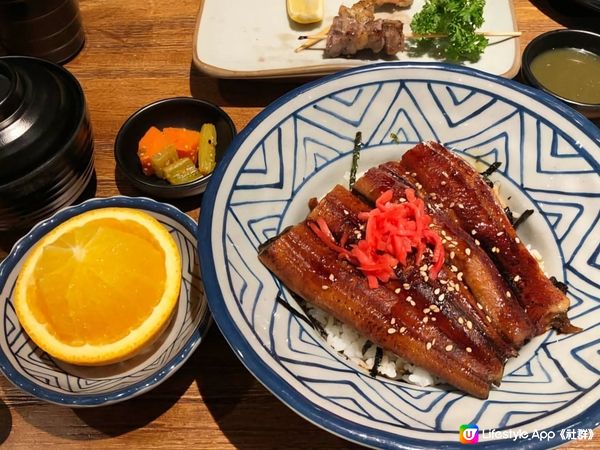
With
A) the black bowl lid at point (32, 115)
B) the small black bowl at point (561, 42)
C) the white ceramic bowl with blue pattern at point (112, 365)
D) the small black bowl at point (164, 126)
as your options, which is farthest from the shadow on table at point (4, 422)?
the small black bowl at point (561, 42)

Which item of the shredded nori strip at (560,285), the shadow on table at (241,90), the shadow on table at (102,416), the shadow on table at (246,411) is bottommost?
the shadow on table at (102,416)

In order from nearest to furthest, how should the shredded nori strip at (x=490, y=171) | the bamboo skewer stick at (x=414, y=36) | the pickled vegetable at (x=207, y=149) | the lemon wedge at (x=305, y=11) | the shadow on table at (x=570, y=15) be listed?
the shredded nori strip at (x=490, y=171) → the pickled vegetable at (x=207, y=149) → the bamboo skewer stick at (x=414, y=36) → the lemon wedge at (x=305, y=11) → the shadow on table at (x=570, y=15)

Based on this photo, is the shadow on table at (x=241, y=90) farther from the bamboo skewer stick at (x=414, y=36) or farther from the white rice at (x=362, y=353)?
the white rice at (x=362, y=353)

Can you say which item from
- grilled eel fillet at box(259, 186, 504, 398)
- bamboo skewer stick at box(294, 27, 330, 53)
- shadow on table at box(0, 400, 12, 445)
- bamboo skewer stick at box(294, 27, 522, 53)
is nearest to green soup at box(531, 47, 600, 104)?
bamboo skewer stick at box(294, 27, 522, 53)

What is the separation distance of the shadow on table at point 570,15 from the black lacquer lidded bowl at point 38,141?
286cm

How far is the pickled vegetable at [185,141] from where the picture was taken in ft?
8.08

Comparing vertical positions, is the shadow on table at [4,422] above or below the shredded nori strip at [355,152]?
below

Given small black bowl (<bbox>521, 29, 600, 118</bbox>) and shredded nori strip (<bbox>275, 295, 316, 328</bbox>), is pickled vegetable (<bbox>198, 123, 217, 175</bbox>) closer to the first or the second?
shredded nori strip (<bbox>275, 295, 316, 328</bbox>)

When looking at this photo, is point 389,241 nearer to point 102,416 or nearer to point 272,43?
point 102,416

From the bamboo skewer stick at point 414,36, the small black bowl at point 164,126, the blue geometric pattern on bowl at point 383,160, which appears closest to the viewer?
the blue geometric pattern on bowl at point 383,160

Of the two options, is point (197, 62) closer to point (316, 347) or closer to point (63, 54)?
point (63, 54)

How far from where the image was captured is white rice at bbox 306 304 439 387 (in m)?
1.72

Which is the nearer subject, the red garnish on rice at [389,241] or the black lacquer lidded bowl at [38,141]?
the red garnish on rice at [389,241]

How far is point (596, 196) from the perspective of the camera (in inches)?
75.0
